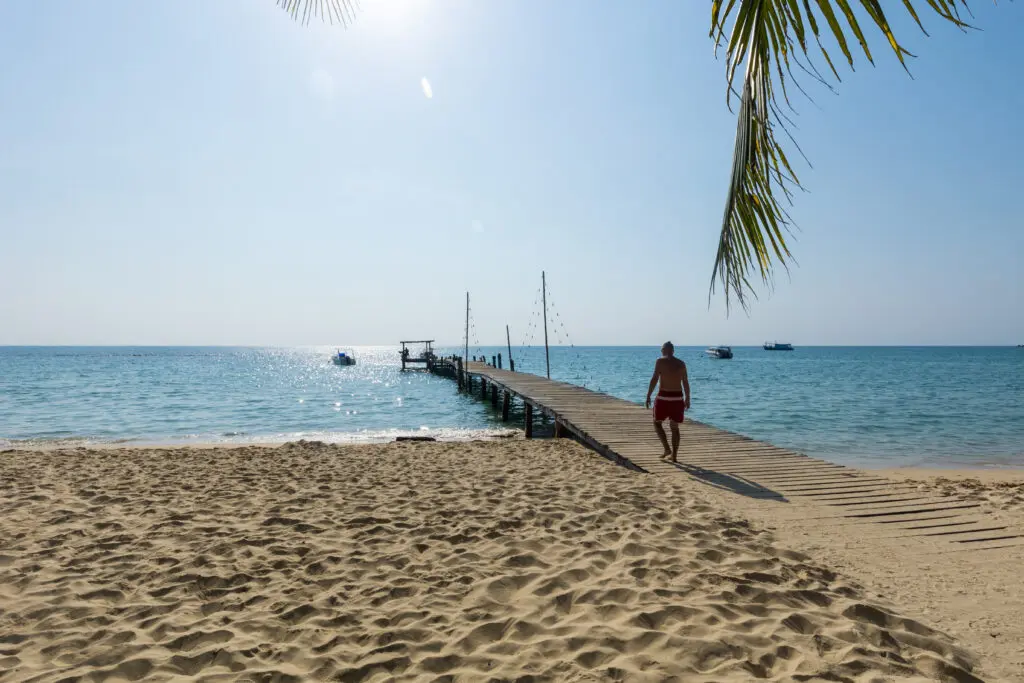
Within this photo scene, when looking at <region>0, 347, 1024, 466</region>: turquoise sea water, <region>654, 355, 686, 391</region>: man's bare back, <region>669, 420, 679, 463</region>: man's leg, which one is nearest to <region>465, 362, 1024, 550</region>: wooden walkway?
<region>669, 420, 679, 463</region>: man's leg

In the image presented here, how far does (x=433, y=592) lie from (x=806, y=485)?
521 cm

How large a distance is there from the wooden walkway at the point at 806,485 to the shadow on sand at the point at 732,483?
0.01 metres

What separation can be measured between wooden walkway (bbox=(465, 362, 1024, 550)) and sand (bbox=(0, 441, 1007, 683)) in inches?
35.7

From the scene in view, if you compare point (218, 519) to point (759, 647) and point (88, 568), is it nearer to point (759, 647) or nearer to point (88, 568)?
point (88, 568)

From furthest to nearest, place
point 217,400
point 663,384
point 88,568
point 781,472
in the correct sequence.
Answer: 1. point 217,400
2. point 663,384
3. point 781,472
4. point 88,568

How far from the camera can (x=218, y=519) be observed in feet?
20.1

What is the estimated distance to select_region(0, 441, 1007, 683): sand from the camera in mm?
3318

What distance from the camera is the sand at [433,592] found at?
3318mm

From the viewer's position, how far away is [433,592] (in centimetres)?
430

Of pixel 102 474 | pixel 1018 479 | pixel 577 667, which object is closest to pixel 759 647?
pixel 577 667

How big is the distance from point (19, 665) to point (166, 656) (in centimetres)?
79

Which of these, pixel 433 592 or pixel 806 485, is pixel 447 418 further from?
pixel 433 592

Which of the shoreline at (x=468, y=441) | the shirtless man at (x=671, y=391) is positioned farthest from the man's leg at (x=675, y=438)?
the shoreline at (x=468, y=441)

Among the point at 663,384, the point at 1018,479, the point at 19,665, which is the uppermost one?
the point at 663,384
